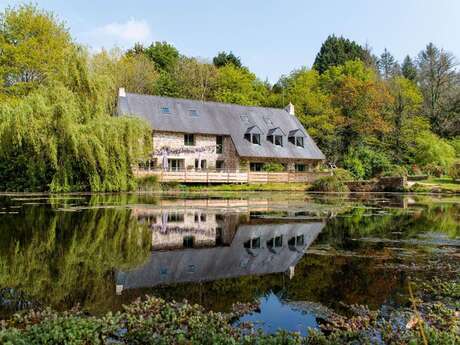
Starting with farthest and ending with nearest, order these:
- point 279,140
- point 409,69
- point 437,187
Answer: point 409,69
point 279,140
point 437,187

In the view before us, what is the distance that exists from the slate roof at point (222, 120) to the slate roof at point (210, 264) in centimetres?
2831

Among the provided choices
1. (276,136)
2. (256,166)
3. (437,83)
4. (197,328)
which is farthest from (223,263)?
(437,83)

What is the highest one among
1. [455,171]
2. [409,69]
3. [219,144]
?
[409,69]

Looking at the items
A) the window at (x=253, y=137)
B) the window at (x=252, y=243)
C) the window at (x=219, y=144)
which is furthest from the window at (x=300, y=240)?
the window at (x=253, y=137)

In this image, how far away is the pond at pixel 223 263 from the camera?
5586 mm

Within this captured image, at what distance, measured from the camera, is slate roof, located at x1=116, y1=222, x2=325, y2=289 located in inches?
262

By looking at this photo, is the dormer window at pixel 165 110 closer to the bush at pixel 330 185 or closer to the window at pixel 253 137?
the window at pixel 253 137

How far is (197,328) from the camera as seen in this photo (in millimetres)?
4402

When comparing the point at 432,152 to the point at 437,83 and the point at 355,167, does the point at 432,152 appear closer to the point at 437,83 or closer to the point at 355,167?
the point at 355,167

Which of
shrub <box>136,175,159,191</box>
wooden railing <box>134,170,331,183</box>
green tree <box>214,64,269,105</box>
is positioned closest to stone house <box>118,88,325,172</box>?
wooden railing <box>134,170,331,183</box>

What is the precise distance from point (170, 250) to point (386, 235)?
19.2ft

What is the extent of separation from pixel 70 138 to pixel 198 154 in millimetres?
15199

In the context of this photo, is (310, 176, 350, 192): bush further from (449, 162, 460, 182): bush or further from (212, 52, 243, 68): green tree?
(212, 52, 243, 68): green tree

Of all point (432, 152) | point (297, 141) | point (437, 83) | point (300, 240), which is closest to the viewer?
point (300, 240)
